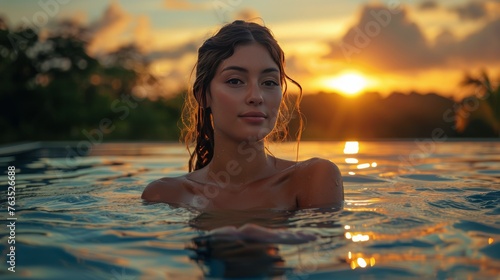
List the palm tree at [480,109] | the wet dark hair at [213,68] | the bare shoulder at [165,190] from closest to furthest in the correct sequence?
the wet dark hair at [213,68]
the bare shoulder at [165,190]
the palm tree at [480,109]

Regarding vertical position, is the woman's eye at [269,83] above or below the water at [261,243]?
above

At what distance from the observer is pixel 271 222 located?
3020 mm

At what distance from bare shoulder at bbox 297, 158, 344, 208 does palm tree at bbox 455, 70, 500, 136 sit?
17051 mm

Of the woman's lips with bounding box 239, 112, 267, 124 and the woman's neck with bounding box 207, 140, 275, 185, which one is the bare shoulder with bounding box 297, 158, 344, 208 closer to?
the woman's neck with bounding box 207, 140, 275, 185

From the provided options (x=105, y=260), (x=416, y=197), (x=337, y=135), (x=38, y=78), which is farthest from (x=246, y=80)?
(x=38, y=78)

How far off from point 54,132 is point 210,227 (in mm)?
21878

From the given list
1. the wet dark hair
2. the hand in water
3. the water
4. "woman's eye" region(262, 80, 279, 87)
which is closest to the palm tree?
the water

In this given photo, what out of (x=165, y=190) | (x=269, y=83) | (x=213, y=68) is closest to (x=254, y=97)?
(x=269, y=83)

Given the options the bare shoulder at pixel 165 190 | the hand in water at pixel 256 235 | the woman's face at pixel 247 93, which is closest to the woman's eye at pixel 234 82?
the woman's face at pixel 247 93

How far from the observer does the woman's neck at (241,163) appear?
3.46 metres

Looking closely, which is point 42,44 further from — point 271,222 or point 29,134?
point 271,222

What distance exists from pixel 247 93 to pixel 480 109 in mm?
18489

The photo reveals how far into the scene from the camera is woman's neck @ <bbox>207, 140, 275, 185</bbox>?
3.46 meters

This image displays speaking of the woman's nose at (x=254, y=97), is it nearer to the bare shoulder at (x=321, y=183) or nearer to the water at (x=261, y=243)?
the bare shoulder at (x=321, y=183)
